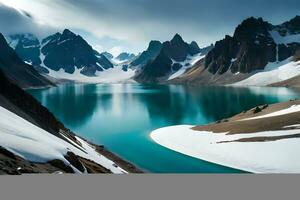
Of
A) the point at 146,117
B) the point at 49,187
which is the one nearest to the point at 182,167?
the point at 49,187

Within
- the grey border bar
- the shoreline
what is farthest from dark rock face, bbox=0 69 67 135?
the grey border bar

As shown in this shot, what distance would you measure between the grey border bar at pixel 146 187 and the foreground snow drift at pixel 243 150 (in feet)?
73.9

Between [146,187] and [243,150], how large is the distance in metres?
37.4

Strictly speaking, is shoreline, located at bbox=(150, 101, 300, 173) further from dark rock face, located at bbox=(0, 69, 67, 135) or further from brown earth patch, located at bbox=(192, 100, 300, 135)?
dark rock face, located at bbox=(0, 69, 67, 135)

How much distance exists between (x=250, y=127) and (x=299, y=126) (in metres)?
8.93

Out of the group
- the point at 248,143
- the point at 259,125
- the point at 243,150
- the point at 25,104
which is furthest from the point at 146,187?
the point at 259,125

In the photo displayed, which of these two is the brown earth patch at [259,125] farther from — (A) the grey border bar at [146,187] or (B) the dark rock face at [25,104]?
(A) the grey border bar at [146,187]

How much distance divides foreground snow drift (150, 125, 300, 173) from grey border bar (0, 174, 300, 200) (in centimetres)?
2254

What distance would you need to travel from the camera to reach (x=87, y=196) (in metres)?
19.0

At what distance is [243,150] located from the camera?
185 feet

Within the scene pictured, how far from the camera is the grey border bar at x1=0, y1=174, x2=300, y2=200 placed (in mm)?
19000

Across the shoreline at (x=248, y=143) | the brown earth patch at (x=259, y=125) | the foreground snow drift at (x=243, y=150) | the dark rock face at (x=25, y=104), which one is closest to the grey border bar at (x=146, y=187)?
the foreground snow drift at (x=243, y=150)

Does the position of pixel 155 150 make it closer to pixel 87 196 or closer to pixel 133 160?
pixel 133 160

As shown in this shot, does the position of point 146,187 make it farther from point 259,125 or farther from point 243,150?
point 259,125
